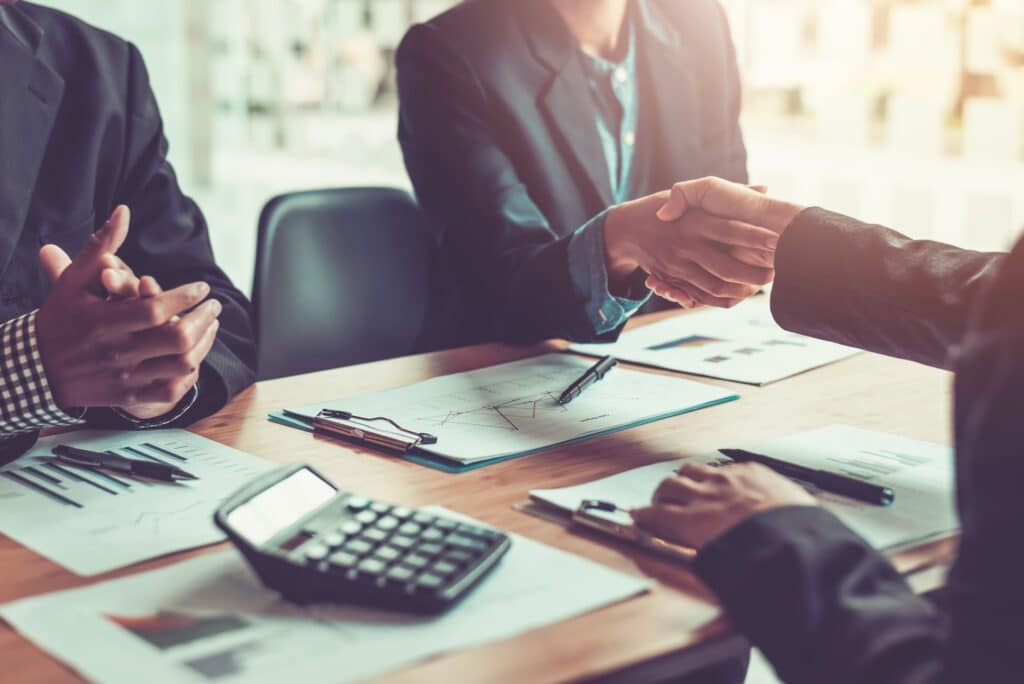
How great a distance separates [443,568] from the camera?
780 mm

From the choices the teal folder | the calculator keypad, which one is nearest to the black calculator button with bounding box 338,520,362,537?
the calculator keypad

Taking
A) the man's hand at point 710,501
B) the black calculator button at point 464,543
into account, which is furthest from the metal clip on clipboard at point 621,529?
the black calculator button at point 464,543

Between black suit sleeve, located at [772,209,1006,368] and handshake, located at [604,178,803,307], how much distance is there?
7 cm

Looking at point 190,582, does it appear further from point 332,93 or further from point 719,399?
point 332,93

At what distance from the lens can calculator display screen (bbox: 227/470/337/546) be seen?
81 centimetres

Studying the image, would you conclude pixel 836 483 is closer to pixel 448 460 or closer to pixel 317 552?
pixel 448 460

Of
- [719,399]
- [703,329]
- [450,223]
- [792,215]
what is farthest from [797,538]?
[450,223]

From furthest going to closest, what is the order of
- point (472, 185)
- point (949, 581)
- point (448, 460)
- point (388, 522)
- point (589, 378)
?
point (472, 185), point (589, 378), point (448, 460), point (388, 522), point (949, 581)

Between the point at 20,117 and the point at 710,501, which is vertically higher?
the point at 20,117

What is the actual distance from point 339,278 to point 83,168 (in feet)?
2.22

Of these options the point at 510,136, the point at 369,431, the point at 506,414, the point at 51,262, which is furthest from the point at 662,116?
the point at 51,262

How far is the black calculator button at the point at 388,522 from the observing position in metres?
0.84

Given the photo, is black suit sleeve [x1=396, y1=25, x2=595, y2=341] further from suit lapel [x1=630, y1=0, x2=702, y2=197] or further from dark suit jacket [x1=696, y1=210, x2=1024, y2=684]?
dark suit jacket [x1=696, y1=210, x2=1024, y2=684]

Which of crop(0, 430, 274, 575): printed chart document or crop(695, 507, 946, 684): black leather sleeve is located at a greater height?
crop(695, 507, 946, 684): black leather sleeve
